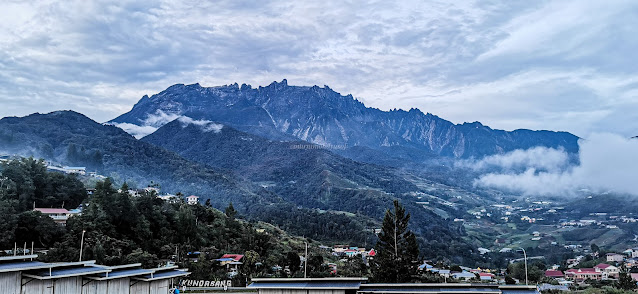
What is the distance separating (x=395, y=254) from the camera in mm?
28516

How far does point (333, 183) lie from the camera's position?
18925cm

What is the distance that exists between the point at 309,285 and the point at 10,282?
8.86 metres

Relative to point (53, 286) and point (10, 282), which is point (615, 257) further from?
point (10, 282)

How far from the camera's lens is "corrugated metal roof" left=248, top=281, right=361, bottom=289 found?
1619 centimetres

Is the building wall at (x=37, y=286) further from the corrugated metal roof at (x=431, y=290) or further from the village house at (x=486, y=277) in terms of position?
the village house at (x=486, y=277)

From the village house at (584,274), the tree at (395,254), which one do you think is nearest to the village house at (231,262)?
the tree at (395,254)

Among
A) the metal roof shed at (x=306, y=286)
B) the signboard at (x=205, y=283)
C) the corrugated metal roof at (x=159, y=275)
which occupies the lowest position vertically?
the signboard at (x=205, y=283)

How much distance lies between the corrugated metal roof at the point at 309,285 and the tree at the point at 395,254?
38.7 ft

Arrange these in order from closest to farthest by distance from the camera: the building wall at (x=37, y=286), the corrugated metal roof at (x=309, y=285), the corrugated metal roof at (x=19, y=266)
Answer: the corrugated metal roof at (x=19, y=266) → the building wall at (x=37, y=286) → the corrugated metal roof at (x=309, y=285)

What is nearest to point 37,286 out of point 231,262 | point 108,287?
point 108,287

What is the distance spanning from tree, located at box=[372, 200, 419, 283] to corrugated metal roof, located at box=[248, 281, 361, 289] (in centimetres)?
1180

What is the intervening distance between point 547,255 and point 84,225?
362 feet

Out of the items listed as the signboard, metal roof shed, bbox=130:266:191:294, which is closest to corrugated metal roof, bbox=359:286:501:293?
metal roof shed, bbox=130:266:191:294

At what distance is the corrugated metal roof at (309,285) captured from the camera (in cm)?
1619
